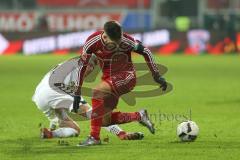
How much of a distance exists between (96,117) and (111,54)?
90 centimetres

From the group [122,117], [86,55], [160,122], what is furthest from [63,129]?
[160,122]

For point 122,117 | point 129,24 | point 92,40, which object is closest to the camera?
point 92,40

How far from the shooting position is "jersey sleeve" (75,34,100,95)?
385 inches

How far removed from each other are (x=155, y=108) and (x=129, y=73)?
491 cm

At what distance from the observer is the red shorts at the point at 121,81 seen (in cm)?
995

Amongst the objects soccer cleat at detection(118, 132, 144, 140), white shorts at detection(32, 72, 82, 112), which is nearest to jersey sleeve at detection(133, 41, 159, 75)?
soccer cleat at detection(118, 132, 144, 140)

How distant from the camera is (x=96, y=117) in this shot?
9.80 m

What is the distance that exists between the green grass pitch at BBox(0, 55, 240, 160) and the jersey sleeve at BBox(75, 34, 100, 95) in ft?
2.99

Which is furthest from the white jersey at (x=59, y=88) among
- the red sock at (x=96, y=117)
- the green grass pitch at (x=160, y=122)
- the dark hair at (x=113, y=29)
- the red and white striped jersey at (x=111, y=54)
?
the dark hair at (x=113, y=29)

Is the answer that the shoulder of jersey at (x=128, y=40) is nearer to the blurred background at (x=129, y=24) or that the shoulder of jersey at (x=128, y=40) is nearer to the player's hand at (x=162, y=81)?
the player's hand at (x=162, y=81)

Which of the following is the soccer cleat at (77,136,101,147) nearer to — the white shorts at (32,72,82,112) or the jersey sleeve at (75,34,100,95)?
the jersey sleeve at (75,34,100,95)

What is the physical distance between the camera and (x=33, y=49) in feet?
115

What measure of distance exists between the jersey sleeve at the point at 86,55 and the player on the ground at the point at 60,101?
0.62 meters

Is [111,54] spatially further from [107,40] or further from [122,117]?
[122,117]
